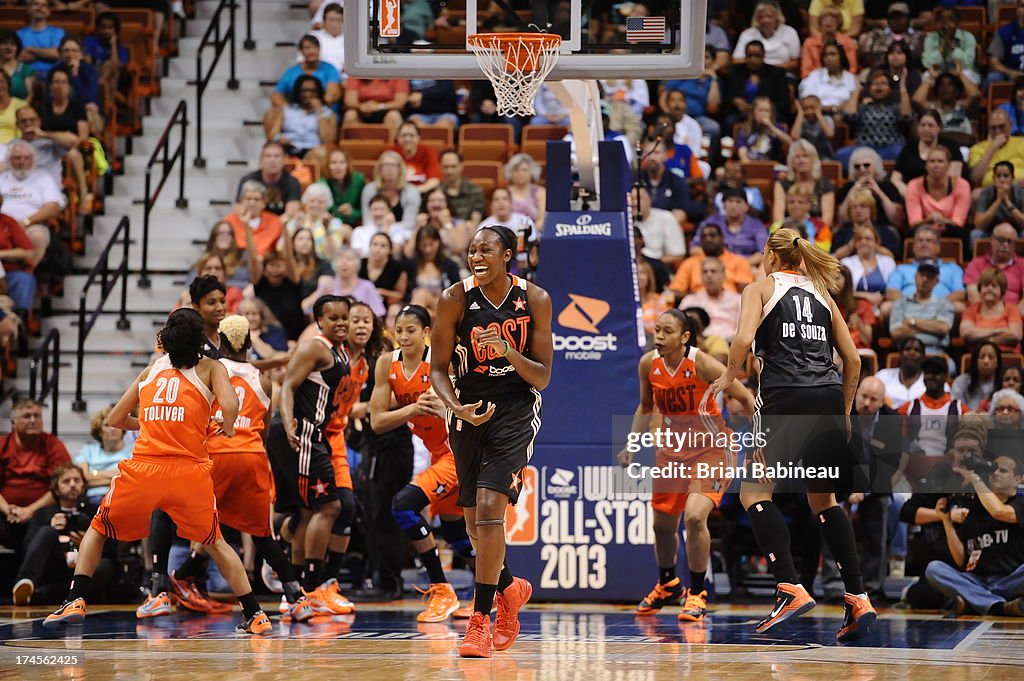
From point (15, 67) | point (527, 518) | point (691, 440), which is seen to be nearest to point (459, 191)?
point (527, 518)

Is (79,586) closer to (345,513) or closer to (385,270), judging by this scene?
(345,513)

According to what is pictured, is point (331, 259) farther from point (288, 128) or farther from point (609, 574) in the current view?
point (609, 574)

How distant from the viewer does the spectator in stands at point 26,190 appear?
585 inches

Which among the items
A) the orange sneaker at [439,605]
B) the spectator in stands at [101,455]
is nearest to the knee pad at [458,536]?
the orange sneaker at [439,605]

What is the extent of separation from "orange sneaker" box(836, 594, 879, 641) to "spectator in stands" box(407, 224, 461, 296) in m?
6.72

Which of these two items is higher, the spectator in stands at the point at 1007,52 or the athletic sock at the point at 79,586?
the spectator in stands at the point at 1007,52

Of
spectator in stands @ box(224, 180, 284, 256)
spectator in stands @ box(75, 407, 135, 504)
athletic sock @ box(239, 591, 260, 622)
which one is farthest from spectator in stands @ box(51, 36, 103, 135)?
athletic sock @ box(239, 591, 260, 622)

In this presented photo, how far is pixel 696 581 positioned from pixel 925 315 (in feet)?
15.1

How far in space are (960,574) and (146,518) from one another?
18.7ft

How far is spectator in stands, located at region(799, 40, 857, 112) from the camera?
1669cm

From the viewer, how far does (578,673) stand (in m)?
7.09

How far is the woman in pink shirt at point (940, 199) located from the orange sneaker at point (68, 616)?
961 cm

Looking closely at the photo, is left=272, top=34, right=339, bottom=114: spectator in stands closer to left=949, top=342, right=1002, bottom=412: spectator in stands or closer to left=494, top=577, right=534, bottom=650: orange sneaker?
left=949, top=342, right=1002, bottom=412: spectator in stands

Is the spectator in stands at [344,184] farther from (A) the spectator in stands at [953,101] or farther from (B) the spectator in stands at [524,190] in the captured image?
(A) the spectator in stands at [953,101]
